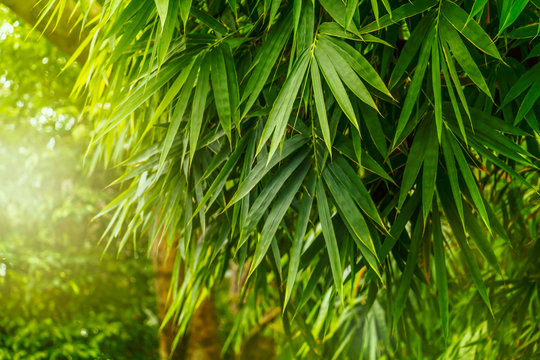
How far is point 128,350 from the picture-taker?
513cm

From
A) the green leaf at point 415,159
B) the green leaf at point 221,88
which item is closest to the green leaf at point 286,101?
the green leaf at point 221,88

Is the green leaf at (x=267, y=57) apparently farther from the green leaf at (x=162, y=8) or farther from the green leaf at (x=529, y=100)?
the green leaf at (x=529, y=100)

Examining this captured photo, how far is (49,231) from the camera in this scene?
14.9 ft

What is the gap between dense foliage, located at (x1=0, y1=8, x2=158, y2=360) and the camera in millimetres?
3354

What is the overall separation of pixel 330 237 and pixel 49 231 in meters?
3.88

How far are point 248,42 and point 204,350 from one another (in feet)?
6.74

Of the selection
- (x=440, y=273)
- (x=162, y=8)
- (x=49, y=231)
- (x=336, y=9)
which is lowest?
(x=440, y=273)

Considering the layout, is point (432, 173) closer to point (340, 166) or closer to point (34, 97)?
point (340, 166)

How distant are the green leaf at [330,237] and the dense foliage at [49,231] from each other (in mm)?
1895

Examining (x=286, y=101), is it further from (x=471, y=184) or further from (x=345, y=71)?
(x=471, y=184)

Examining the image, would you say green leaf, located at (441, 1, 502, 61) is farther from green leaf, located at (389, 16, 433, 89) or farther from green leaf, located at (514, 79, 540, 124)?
green leaf, located at (514, 79, 540, 124)

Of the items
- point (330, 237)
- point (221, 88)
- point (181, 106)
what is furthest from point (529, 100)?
point (181, 106)

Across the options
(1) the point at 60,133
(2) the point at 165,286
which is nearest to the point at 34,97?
(1) the point at 60,133

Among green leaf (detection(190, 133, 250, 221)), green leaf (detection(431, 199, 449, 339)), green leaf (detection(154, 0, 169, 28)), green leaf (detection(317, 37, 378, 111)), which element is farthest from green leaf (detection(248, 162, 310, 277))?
green leaf (detection(154, 0, 169, 28))
